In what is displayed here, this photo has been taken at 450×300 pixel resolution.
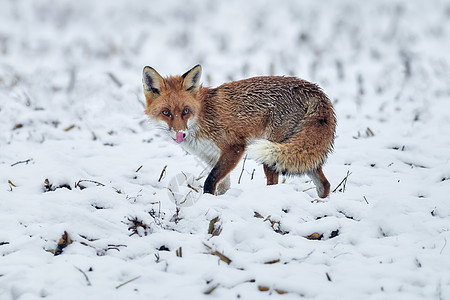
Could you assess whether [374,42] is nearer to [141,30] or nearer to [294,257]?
[141,30]

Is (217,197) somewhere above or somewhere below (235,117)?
below

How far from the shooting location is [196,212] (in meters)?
3.12

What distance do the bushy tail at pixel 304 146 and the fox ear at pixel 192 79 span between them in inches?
37.7

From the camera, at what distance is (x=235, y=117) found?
4355 millimetres

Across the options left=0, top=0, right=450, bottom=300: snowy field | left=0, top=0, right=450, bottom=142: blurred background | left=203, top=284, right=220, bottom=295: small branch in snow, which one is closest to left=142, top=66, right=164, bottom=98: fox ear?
left=0, top=0, right=450, bottom=300: snowy field

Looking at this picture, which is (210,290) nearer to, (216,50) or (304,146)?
(304,146)

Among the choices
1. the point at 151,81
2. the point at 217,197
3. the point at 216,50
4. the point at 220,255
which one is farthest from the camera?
the point at 216,50

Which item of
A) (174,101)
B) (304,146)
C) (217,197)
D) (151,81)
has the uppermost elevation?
(151,81)

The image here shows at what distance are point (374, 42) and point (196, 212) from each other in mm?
10191

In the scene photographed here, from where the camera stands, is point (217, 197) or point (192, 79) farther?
point (192, 79)

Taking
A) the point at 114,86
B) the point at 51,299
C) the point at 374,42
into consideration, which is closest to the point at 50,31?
Answer: the point at 114,86

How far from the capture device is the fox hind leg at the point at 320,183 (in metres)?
3.96

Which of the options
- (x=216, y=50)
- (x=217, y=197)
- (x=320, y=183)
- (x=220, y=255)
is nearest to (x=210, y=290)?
(x=220, y=255)

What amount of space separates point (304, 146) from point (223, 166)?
0.81 m
